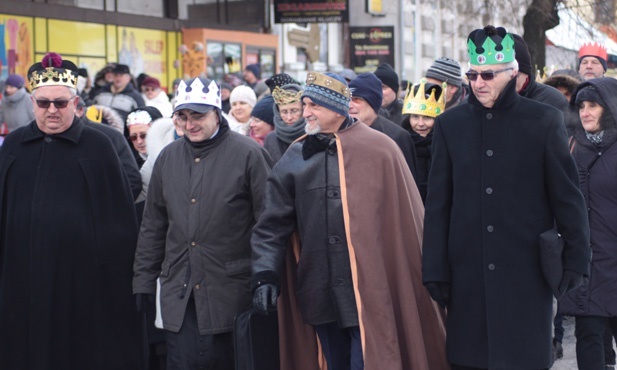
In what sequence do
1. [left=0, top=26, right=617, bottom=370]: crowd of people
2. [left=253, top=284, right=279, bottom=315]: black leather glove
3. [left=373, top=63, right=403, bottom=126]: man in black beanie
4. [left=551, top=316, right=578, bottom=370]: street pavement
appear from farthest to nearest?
[left=373, top=63, right=403, bottom=126]: man in black beanie → [left=551, top=316, right=578, bottom=370]: street pavement → [left=253, top=284, right=279, bottom=315]: black leather glove → [left=0, top=26, right=617, bottom=370]: crowd of people

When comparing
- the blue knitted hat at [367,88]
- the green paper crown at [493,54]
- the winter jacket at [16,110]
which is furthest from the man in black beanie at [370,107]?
the winter jacket at [16,110]

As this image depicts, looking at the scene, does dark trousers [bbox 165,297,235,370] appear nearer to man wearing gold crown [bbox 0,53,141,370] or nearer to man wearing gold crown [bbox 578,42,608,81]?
man wearing gold crown [bbox 0,53,141,370]

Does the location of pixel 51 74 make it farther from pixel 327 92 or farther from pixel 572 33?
pixel 572 33

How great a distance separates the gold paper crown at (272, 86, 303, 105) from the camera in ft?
26.6

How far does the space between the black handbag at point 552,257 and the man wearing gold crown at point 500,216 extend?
5 centimetres

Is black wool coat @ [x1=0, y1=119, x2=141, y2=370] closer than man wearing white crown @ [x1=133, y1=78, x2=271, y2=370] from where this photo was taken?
→ No

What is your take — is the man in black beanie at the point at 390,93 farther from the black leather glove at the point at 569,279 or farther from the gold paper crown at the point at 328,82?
the black leather glove at the point at 569,279

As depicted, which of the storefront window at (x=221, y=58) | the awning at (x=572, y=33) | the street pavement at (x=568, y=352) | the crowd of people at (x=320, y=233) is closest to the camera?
the crowd of people at (x=320, y=233)

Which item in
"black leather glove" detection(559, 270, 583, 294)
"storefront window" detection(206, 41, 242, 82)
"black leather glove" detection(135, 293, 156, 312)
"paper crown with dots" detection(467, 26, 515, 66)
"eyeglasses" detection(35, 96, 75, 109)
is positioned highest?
"storefront window" detection(206, 41, 242, 82)

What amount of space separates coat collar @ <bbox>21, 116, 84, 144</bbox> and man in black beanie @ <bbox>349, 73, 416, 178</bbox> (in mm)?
1924

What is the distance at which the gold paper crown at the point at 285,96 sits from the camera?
811 cm

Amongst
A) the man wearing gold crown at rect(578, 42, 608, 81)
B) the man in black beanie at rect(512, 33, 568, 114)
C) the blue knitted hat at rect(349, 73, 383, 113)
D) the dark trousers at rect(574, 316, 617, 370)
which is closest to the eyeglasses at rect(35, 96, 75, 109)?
the blue knitted hat at rect(349, 73, 383, 113)

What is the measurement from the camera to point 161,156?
6.32 meters

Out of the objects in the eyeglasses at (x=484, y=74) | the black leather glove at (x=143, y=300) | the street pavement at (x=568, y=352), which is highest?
the eyeglasses at (x=484, y=74)
